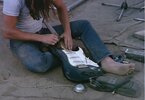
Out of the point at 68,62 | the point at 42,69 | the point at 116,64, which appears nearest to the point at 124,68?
the point at 116,64

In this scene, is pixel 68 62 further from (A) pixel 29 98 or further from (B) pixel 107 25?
(B) pixel 107 25

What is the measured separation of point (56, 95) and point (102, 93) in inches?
12.0

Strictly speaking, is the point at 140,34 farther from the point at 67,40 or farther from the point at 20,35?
the point at 20,35

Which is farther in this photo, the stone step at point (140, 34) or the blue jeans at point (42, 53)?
the stone step at point (140, 34)

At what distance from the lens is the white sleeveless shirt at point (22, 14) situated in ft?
7.62

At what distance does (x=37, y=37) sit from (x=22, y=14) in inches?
7.8

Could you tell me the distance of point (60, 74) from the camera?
8.21 feet

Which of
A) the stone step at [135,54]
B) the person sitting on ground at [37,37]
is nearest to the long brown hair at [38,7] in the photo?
the person sitting on ground at [37,37]

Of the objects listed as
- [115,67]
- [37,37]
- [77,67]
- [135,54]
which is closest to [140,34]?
[135,54]

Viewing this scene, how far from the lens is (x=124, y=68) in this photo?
2330mm

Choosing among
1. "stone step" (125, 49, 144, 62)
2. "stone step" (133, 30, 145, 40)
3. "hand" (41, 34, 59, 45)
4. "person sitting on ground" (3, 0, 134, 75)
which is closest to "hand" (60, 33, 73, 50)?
"person sitting on ground" (3, 0, 134, 75)

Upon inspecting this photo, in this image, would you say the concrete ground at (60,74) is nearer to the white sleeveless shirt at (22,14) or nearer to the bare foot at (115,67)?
the bare foot at (115,67)

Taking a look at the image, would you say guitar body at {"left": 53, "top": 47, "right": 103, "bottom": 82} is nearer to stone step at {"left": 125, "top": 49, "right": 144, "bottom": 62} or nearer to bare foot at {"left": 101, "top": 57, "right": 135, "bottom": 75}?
bare foot at {"left": 101, "top": 57, "right": 135, "bottom": 75}

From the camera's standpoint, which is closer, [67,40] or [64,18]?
[67,40]
